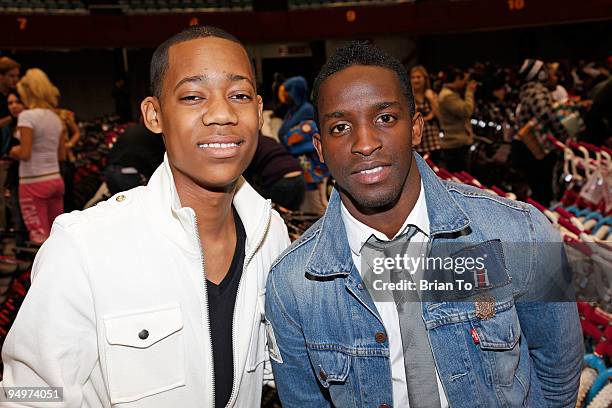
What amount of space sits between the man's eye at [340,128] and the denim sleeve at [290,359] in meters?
0.41

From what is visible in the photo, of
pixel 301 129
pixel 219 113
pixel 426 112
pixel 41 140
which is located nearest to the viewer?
pixel 219 113

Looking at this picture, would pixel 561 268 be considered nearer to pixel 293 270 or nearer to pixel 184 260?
pixel 293 270

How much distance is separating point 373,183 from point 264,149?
7.64 feet

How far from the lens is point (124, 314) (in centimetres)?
145

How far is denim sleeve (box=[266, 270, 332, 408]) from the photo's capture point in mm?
1628

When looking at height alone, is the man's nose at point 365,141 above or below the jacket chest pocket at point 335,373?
above

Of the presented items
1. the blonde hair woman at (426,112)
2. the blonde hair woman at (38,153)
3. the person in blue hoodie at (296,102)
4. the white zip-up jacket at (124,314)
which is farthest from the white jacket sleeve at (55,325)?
the blonde hair woman at (426,112)

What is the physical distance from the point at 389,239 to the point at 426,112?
18.9 ft

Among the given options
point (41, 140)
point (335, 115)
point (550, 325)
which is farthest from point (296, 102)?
point (550, 325)

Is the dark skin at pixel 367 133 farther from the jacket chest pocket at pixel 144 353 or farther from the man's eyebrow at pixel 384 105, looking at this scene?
the jacket chest pocket at pixel 144 353

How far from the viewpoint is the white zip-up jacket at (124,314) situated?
1398 millimetres

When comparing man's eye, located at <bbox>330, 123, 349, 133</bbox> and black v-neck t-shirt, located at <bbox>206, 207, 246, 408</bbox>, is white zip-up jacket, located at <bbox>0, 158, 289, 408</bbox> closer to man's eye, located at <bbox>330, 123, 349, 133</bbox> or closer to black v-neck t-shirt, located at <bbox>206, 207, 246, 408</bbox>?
black v-neck t-shirt, located at <bbox>206, 207, 246, 408</bbox>

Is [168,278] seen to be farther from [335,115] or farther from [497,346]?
[497,346]

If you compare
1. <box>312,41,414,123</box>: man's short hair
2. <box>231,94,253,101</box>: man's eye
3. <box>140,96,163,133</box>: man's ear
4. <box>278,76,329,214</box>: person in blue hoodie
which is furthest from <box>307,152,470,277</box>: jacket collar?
<box>278,76,329,214</box>: person in blue hoodie
